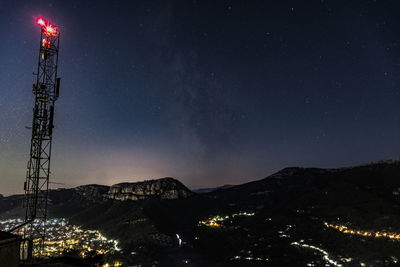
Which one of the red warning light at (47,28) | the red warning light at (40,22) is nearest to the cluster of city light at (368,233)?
the red warning light at (47,28)

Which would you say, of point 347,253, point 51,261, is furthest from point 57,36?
point 347,253

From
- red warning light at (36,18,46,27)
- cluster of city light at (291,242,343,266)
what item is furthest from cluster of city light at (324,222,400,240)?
red warning light at (36,18,46,27)

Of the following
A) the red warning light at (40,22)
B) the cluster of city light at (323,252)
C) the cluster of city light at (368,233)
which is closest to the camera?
the red warning light at (40,22)

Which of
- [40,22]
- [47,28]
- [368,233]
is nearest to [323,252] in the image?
[368,233]

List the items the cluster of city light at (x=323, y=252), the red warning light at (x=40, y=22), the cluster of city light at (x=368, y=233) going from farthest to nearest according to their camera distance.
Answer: the cluster of city light at (x=368, y=233) < the cluster of city light at (x=323, y=252) < the red warning light at (x=40, y=22)

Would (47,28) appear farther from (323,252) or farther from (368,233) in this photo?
(368,233)

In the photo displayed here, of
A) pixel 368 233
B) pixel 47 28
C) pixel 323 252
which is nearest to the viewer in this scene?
pixel 47 28

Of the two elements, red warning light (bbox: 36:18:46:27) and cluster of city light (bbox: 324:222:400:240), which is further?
cluster of city light (bbox: 324:222:400:240)

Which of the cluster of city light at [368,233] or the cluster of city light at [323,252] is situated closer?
the cluster of city light at [323,252]

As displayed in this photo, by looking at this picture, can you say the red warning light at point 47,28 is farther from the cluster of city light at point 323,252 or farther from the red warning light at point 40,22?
the cluster of city light at point 323,252

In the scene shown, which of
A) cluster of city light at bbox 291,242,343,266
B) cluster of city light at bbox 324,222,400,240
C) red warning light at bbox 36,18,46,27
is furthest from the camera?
cluster of city light at bbox 324,222,400,240

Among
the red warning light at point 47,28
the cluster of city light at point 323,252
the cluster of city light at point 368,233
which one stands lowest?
the cluster of city light at point 323,252

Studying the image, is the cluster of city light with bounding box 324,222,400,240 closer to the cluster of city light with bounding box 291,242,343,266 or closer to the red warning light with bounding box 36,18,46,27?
the cluster of city light with bounding box 291,242,343,266
